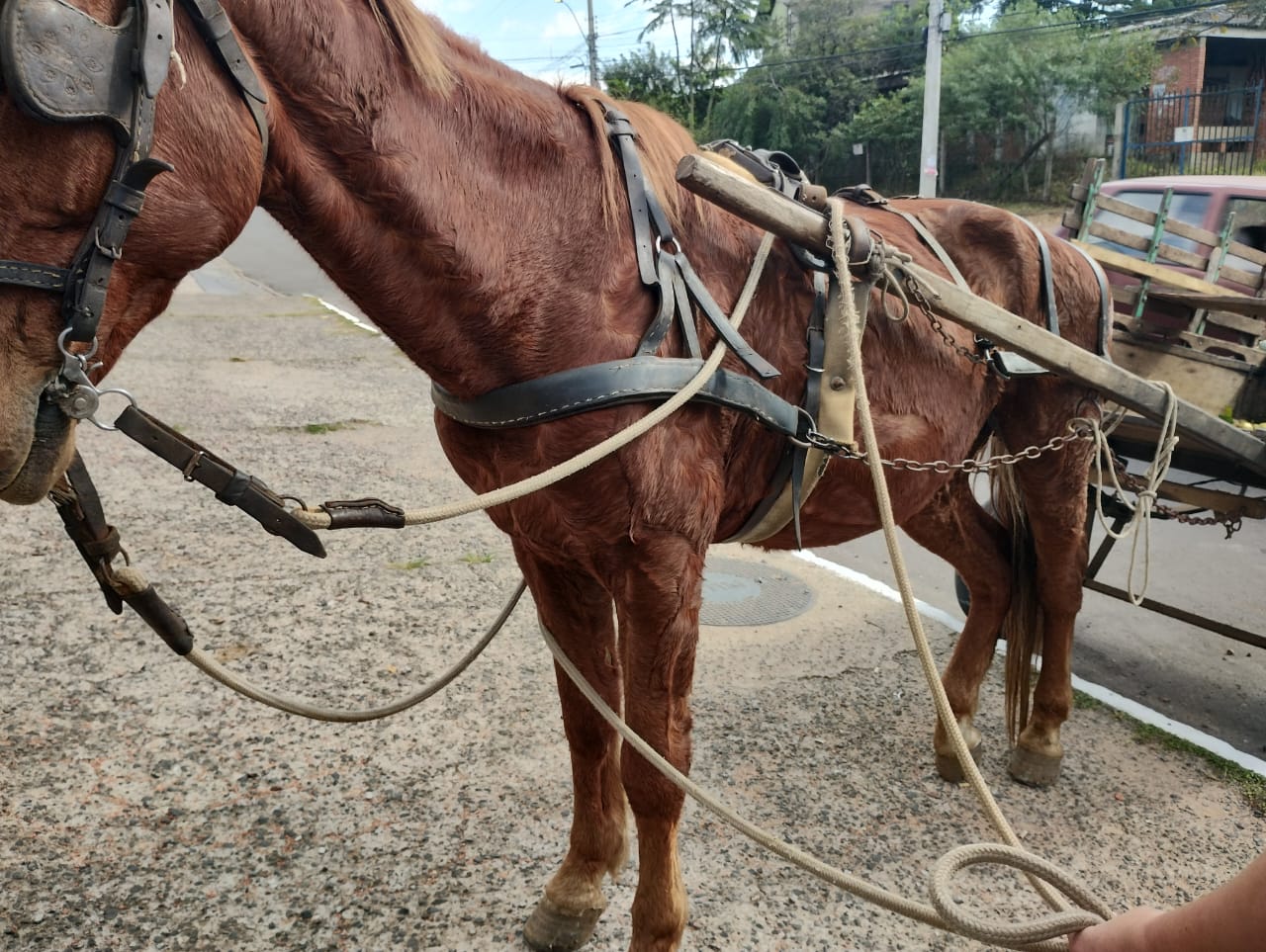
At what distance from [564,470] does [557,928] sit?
4.66 ft

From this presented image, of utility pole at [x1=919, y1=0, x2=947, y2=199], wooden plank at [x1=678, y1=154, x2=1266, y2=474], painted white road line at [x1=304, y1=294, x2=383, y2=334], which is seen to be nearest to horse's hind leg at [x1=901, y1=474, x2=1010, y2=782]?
wooden plank at [x1=678, y1=154, x2=1266, y2=474]

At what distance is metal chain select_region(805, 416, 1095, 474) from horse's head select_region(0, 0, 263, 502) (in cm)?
127

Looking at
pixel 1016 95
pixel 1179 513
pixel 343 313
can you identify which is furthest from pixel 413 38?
pixel 1016 95

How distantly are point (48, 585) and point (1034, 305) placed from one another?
4.27m

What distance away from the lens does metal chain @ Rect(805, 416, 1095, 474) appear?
204 centimetres

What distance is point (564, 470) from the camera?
162 cm

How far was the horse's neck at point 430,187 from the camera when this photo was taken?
1.46m

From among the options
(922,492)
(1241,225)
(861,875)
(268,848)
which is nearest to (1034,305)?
(922,492)

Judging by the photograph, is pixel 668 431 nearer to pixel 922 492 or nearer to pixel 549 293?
pixel 549 293

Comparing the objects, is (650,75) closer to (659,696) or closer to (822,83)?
(822,83)

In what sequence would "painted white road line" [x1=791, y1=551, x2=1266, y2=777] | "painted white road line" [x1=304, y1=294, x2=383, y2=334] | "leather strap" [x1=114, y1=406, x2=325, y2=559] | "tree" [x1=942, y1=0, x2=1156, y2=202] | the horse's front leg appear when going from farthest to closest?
"tree" [x1=942, y1=0, x2=1156, y2=202]
"painted white road line" [x1=304, y1=294, x2=383, y2=334]
"painted white road line" [x1=791, y1=551, x2=1266, y2=777]
the horse's front leg
"leather strap" [x1=114, y1=406, x2=325, y2=559]

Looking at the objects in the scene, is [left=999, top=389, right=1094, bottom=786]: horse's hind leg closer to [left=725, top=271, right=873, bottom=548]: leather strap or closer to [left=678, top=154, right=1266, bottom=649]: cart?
[left=678, top=154, right=1266, bottom=649]: cart

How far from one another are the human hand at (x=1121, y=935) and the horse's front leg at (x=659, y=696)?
3.31 feet

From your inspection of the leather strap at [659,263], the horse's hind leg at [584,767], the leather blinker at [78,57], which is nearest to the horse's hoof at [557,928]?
the horse's hind leg at [584,767]
